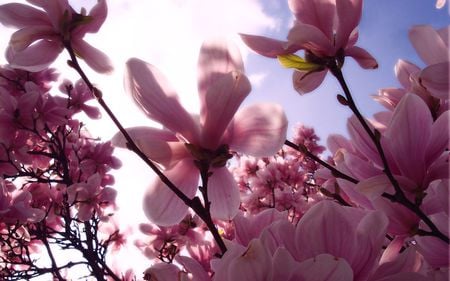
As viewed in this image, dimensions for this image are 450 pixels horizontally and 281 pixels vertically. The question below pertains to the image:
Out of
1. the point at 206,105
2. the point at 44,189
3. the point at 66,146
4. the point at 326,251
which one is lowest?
the point at 326,251

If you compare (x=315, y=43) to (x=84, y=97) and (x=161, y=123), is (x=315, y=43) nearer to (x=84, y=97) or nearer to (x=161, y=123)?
(x=161, y=123)

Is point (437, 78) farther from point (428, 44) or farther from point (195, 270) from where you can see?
point (195, 270)

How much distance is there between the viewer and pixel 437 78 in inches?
21.8

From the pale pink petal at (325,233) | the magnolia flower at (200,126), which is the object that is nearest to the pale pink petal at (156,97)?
the magnolia flower at (200,126)

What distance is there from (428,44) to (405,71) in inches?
9.6

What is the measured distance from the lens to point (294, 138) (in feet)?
15.9

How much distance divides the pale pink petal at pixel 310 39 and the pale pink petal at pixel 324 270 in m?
0.38

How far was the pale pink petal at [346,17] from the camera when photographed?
73 cm

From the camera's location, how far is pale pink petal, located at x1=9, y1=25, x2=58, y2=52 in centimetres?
81

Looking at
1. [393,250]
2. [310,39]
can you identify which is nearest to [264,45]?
[310,39]

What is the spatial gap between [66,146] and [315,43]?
2.02 metres

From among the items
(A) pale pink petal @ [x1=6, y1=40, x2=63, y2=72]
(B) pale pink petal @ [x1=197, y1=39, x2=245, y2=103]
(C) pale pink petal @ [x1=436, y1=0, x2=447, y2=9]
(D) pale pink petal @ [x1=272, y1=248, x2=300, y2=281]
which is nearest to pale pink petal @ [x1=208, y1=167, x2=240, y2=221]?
(B) pale pink petal @ [x1=197, y1=39, x2=245, y2=103]

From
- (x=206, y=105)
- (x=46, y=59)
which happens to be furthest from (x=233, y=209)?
(x=46, y=59)

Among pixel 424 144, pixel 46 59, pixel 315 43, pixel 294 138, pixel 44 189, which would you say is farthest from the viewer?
pixel 294 138
